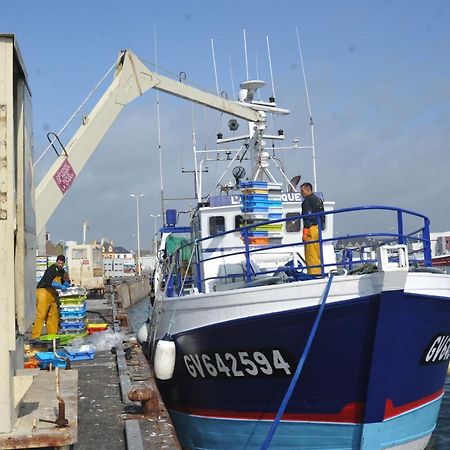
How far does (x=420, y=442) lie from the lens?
712 cm

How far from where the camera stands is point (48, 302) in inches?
419

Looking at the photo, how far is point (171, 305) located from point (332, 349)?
2630mm

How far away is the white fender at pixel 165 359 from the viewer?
7.20m

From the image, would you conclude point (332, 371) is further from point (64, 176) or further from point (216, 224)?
point (64, 176)

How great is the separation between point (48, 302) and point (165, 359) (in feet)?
13.9

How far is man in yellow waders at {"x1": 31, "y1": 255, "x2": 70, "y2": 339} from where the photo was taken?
10578mm

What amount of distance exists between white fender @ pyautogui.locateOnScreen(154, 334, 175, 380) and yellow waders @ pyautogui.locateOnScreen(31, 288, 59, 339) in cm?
402

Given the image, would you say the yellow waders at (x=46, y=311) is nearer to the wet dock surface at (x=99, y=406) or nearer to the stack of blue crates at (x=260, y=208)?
the wet dock surface at (x=99, y=406)

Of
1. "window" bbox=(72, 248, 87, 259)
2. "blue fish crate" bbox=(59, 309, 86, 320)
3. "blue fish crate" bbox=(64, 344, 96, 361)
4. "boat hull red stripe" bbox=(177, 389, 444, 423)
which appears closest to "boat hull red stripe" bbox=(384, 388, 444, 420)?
"boat hull red stripe" bbox=(177, 389, 444, 423)

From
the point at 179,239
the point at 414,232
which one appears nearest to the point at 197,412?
the point at 414,232

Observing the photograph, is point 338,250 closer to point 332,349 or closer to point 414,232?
point 414,232

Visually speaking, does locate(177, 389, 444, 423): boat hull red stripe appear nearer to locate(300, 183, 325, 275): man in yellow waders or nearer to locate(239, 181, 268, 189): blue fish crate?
locate(300, 183, 325, 275): man in yellow waders

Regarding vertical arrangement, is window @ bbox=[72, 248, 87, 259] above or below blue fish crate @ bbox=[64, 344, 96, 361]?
above

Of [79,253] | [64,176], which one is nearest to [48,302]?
[64,176]
